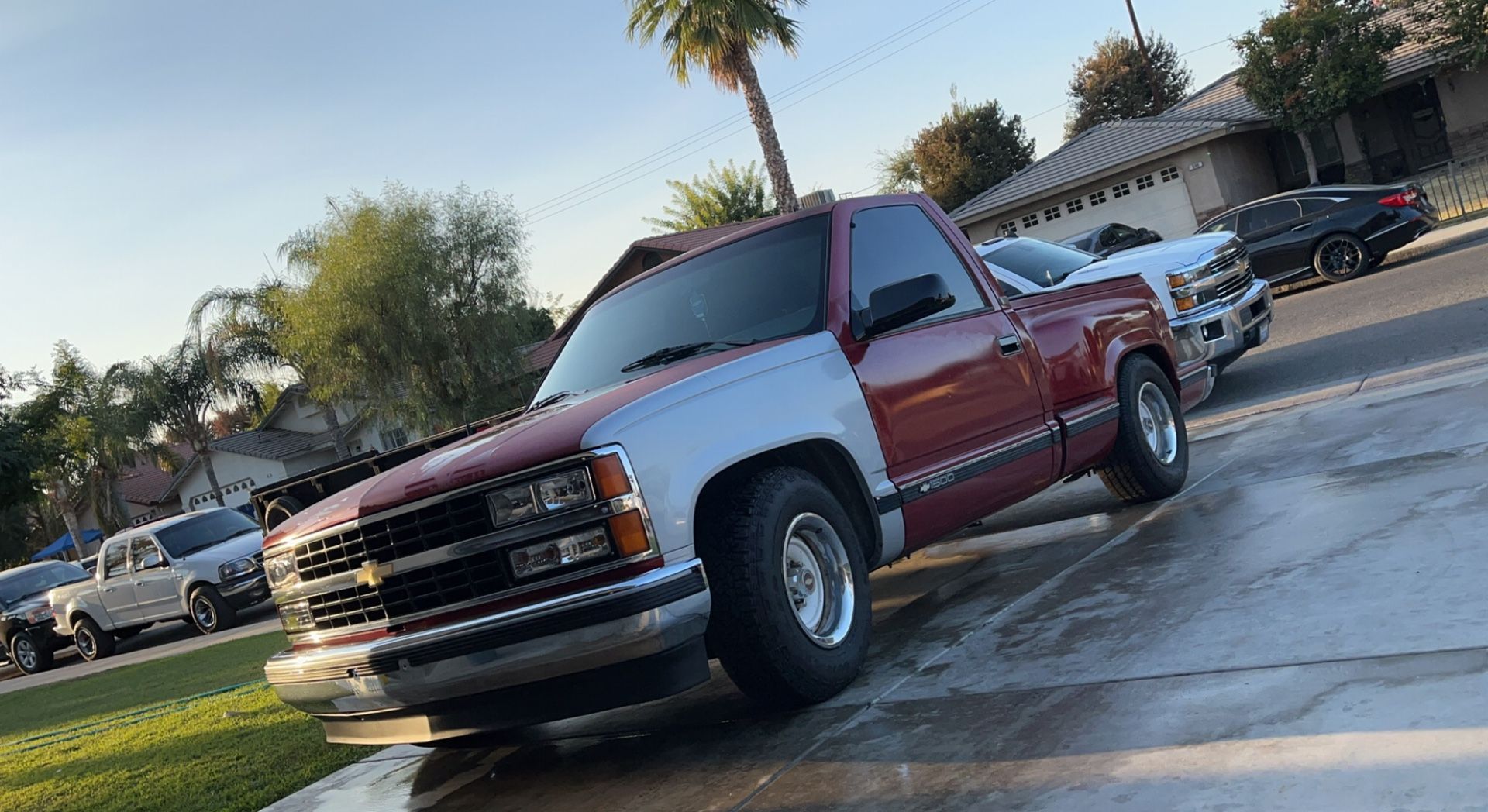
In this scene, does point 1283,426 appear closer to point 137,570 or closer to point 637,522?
point 637,522

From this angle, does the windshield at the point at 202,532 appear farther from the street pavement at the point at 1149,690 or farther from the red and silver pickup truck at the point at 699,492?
the red and silver pickup truck at the point at 699,492

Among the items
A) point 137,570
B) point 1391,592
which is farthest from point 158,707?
point 137,570

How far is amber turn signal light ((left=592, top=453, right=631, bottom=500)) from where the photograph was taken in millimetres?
4004

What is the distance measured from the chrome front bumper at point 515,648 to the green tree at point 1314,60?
1265 inches

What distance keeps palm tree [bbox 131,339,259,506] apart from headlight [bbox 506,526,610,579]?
4584 centimetres

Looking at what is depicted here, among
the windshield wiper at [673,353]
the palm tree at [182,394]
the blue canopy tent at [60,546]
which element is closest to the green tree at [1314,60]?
the windshield wiper at [673,353]

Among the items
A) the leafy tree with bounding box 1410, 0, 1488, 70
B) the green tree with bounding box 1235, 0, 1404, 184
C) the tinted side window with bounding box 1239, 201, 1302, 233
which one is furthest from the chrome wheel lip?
the leafy tree with bounding box 1410, 0, 1488, 70

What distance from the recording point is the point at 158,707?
951 centimetres

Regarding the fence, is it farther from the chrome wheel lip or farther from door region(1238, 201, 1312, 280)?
the chrome wheel lip

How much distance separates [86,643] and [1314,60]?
31138mm

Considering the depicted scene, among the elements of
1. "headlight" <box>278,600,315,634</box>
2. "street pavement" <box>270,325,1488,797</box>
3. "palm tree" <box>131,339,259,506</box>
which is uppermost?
"palm tree" <box>131,339,259,506</box>

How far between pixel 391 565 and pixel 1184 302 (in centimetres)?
805

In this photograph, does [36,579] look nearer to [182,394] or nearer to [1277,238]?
[1277,238]

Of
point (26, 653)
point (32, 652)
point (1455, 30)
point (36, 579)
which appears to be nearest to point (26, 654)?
point (26, 653)
